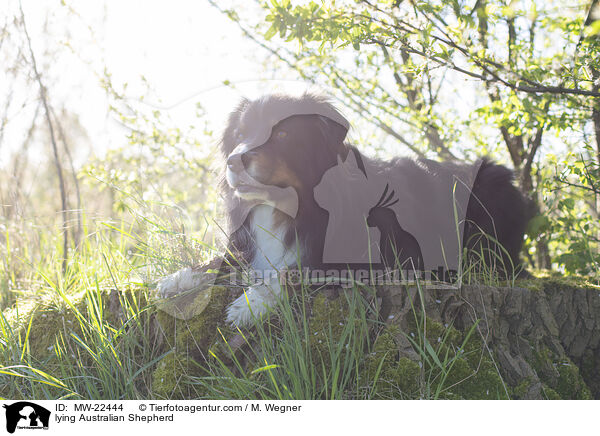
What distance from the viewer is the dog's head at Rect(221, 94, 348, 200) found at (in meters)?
2.53

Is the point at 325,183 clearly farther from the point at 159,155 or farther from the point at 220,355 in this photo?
the point at 159,155

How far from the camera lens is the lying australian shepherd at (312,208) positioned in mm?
2562

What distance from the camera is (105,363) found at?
7.53ft

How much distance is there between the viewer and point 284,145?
8.69ft

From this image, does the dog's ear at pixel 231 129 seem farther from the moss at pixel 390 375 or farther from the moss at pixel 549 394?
the moss at pixel 549 394

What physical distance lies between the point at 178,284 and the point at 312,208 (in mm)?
904

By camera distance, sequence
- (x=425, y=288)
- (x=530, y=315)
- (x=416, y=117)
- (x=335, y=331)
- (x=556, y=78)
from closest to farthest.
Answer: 1. (x=335, y=331)
2. (x=425, y=288)
3. (x=530, y=315)
4. (x=556, y=78)
5. (x=416, y=117)

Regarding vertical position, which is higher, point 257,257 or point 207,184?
point 207,184

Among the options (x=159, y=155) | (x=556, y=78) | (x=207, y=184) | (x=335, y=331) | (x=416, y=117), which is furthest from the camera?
(x=207, y=184)

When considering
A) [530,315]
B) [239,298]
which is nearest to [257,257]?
[239,298]

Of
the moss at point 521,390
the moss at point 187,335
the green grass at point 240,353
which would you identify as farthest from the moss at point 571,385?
the moss at point 187,335

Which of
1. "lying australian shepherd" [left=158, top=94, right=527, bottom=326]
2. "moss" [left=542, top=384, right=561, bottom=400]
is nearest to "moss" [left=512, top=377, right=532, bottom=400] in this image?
"moss" [left=542, top=384, right=561, bottom=400]

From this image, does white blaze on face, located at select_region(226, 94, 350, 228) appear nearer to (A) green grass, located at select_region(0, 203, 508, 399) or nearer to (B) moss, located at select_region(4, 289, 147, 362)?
(A) green grass, located at select_region(0, 203, 508, 399)

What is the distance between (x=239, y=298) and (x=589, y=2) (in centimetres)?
→ 252
